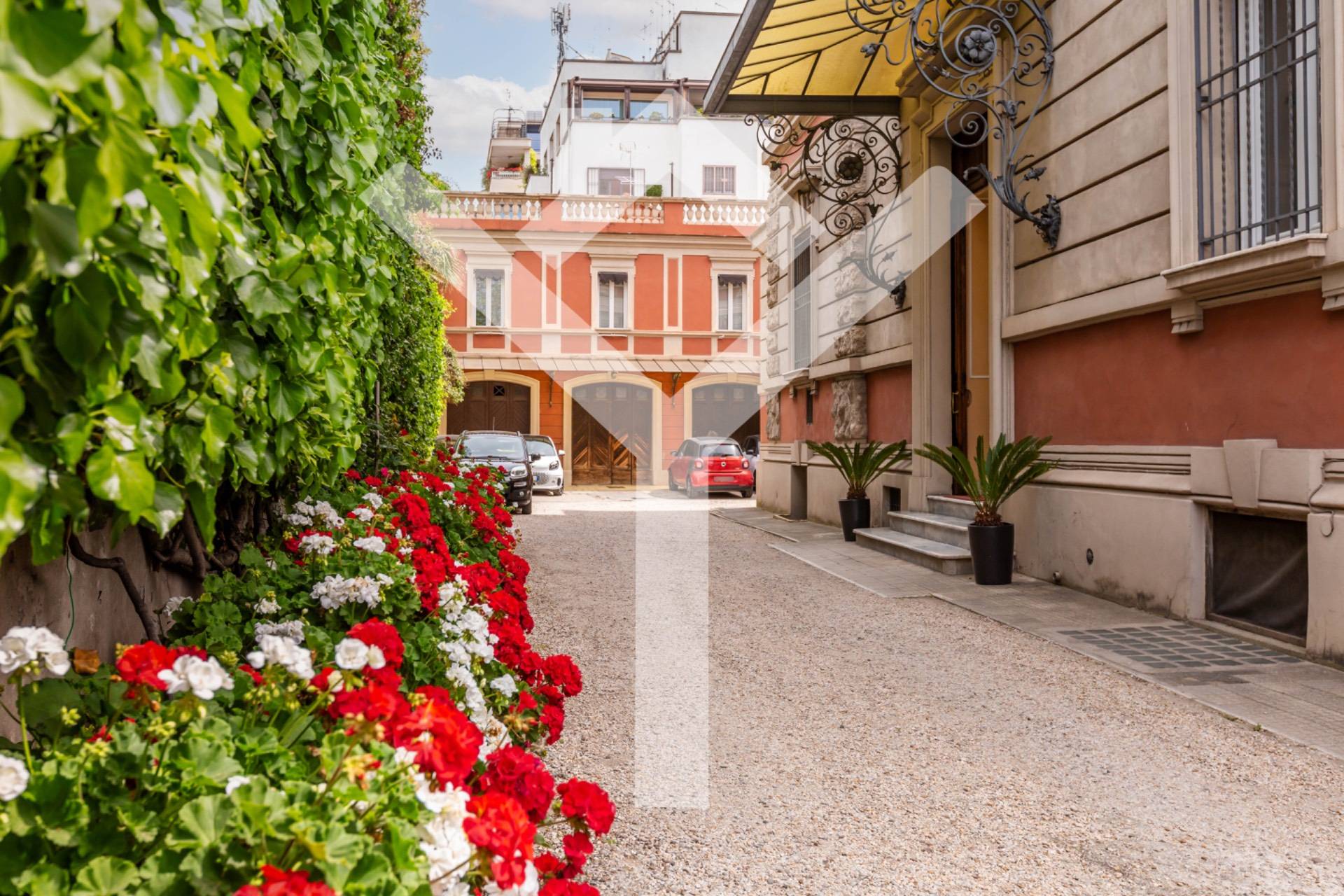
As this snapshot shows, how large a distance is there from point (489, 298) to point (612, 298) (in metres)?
3.34

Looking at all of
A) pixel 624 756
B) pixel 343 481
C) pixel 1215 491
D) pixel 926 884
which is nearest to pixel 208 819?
pixel 926 884

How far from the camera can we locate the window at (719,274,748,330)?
1111 inches

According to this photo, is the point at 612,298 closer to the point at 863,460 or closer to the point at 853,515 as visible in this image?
the point at 863,460

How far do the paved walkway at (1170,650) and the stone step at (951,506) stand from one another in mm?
997

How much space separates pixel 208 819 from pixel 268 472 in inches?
46.2

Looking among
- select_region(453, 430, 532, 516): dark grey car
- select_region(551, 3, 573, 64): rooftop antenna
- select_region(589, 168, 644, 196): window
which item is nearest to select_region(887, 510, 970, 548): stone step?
select_region(551, 3, 573, 64): rooftop antenna

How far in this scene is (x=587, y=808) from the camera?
6.51 feet

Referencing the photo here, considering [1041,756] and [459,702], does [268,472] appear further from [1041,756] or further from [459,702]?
[1041,756]

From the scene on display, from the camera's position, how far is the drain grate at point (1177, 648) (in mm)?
5340

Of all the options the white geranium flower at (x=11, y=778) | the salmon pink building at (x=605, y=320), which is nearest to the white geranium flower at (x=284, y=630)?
the white geranium flower at (x=11, y=778)

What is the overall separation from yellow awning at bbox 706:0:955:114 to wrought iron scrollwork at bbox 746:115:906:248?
29cm

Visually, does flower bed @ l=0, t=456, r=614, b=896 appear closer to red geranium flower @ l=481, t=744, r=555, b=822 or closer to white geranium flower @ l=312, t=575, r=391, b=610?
red geranium flower @ l=481, t=744, r=555, b=822

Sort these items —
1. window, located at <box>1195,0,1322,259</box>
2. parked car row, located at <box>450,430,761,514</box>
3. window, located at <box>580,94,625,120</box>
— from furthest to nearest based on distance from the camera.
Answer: window, located at <box>580,94,625,120</box> < parked car row, located at <box>450,430,761,514</box> < window, located at <box>1195,0,1322,259</box>

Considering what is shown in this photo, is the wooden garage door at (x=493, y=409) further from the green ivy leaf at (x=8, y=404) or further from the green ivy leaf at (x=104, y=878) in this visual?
the green ivy leaf at (x=8, y=404)
